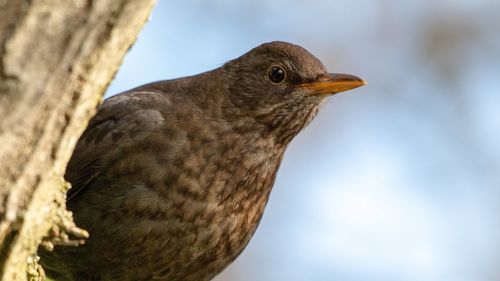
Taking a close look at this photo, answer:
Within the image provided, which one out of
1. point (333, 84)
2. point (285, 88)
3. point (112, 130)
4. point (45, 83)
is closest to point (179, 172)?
point (112, 130)

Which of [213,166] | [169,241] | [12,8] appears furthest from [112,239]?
[12,8]

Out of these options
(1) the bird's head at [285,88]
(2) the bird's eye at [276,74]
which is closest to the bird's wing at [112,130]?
(1) the bird's head at [285,88]

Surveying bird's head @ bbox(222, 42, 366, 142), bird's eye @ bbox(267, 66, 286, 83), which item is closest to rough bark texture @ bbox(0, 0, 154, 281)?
bird's head @ bbox(222, 42, 366, 142)

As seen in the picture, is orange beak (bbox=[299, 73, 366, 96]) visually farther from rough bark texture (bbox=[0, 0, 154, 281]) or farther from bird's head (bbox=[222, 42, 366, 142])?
rough bark texture (bbox=[0, 0, 154, 281])

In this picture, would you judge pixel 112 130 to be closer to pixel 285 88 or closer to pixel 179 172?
pixel 179 172

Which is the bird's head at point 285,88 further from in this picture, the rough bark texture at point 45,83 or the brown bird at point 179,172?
the rough bark texture at point 45,83

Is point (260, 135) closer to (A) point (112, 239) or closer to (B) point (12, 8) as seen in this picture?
(A) point (112, 239)
